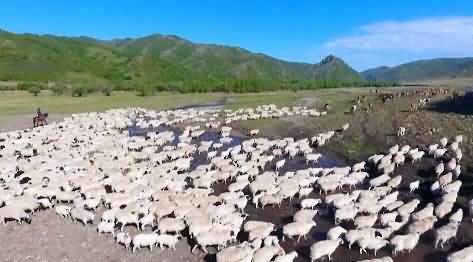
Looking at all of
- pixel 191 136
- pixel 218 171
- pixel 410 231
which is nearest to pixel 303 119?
pixel 191 136

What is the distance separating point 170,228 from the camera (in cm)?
1401

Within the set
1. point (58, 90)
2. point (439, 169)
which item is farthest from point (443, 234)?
point (58, 90)

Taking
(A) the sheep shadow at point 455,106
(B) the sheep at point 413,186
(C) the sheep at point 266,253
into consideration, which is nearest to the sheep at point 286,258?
(C) the sheep at point 266,253

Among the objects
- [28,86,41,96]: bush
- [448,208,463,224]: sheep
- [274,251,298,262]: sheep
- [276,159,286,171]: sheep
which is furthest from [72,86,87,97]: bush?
[274,251,298,262]: sheep

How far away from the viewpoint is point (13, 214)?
50.3 feet

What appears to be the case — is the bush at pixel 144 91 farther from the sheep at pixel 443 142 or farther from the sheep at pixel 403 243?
the sheep at pixel 403 243

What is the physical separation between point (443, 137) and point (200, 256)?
14.7 metres

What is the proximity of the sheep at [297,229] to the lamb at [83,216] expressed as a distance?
5.45 meters

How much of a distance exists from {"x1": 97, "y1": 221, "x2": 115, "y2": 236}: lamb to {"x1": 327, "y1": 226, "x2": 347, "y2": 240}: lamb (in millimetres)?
5525

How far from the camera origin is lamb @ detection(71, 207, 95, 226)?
1512 centimetres

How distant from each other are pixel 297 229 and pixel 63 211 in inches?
269

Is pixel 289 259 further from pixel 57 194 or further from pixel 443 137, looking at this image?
pixel 443 137

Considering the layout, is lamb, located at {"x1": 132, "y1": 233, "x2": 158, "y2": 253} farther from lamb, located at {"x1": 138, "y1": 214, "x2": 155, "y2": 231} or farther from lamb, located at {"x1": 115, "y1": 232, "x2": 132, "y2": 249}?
lamb, located at {"x1": 138, "y1": 214, "x2": 155, "y2": 231}

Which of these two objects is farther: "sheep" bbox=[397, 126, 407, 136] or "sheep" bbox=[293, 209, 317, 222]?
"sheep" bbox=[397, 126, 407, 136]
